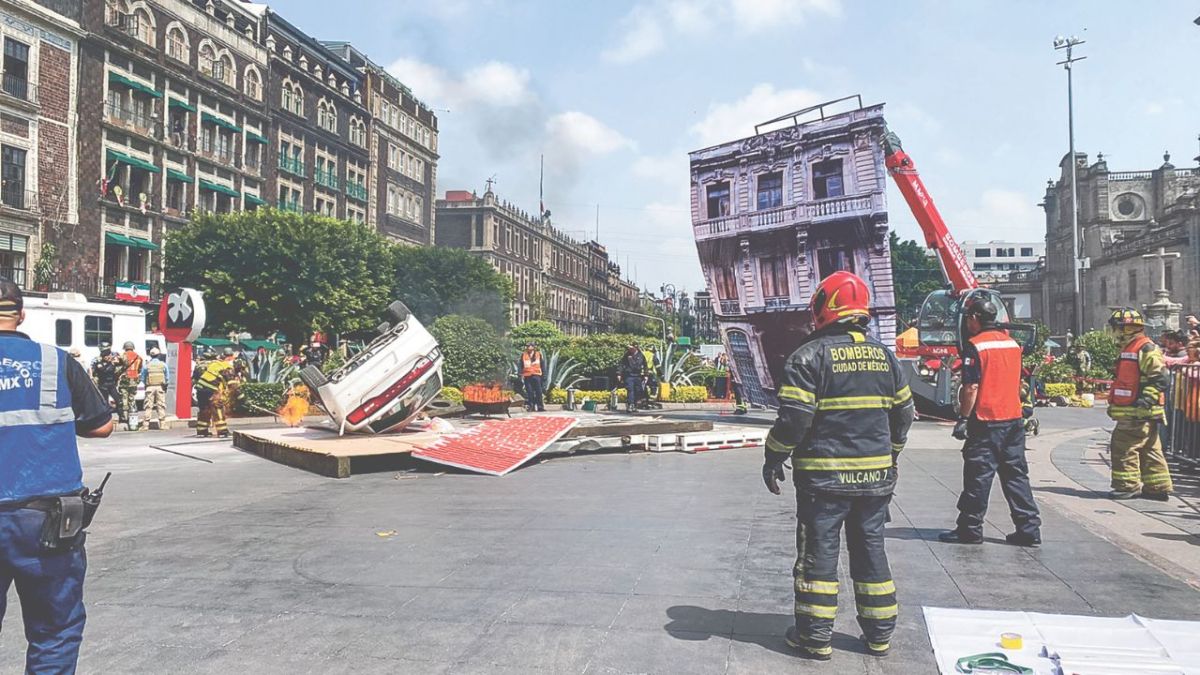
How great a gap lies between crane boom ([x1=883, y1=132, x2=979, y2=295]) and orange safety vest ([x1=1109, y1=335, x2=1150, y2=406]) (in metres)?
9.77

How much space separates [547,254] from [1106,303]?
52.4 metres

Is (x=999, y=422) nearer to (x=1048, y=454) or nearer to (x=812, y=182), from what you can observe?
(x=1048, y=454)

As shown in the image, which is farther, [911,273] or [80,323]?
[911,273]

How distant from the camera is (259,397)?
18.9m

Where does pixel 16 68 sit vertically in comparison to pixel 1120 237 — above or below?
above

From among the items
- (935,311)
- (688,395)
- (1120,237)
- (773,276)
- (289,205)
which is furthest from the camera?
(1120,237)

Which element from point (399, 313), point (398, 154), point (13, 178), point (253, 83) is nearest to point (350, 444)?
point (399, 313)

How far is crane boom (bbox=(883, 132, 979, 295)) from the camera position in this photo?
17734mm

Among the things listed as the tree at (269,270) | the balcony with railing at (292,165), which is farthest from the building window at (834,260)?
the balcony with railing at (292,165)

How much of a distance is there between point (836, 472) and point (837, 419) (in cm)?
26

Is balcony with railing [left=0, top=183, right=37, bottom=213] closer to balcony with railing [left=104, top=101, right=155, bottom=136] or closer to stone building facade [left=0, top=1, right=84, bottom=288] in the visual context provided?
stone building facade [left=0, top=1, right=84, bottom=288]

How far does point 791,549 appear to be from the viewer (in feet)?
20.1

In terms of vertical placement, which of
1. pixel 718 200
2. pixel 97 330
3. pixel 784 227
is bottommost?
pixel 97 330

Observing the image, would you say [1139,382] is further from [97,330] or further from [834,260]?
[97,330]
